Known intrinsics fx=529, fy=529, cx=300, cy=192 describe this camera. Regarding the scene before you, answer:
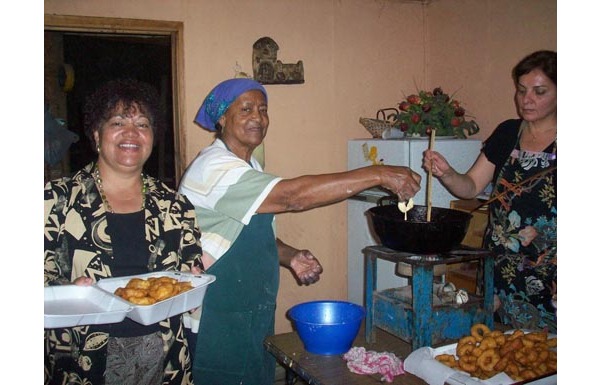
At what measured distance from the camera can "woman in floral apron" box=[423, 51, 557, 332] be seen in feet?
7.70

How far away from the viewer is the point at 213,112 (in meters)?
2.36

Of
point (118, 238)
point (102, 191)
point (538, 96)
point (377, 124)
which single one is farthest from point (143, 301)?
point (377, 124)

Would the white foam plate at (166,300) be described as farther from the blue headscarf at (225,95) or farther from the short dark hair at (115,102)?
the blue headscarf at (225,95)

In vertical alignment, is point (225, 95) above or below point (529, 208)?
above

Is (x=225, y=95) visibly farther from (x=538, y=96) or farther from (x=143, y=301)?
(x=538, y=96)

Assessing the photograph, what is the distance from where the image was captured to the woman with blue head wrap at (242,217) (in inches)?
80.0

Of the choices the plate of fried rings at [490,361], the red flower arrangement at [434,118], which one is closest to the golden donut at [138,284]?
the plate of fried rings at [490,361]

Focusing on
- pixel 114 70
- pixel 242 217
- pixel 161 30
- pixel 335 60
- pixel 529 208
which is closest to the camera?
pixel 242 217

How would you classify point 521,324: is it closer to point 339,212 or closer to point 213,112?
point 213,112

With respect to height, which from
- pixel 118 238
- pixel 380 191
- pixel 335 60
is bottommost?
pixel 118 238

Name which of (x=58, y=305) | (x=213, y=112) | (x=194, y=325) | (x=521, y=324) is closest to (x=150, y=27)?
(x=213, y=112)

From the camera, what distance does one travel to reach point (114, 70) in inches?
153

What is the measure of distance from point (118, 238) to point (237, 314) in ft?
2.14

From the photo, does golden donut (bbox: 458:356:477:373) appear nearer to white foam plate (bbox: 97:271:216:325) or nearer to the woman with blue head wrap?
the woman with blue head wrap
